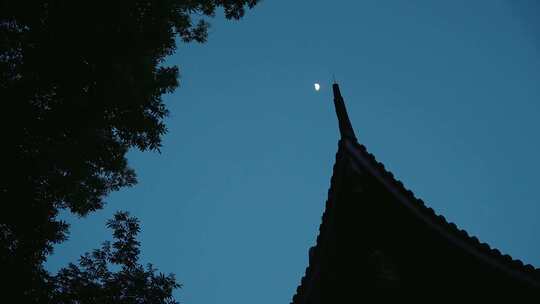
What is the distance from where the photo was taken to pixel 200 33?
10.7m

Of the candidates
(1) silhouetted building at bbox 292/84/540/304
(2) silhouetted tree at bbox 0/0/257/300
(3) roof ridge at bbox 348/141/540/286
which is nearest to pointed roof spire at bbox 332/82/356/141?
(1) silhouetted building at bbox 292/84/540/304

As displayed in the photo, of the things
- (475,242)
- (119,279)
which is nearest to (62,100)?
(119,279)

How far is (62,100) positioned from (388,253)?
624 centimetres

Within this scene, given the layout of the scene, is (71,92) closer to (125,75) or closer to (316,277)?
(125,75)

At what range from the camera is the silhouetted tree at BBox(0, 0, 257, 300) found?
17.0 ft

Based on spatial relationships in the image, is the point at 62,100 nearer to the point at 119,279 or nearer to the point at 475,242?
the point at 119,279

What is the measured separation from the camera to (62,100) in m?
6.03

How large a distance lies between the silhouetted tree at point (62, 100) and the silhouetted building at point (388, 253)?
166 inches

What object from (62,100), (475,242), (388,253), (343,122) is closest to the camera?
(475,242)

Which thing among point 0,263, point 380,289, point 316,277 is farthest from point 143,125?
point 380,289

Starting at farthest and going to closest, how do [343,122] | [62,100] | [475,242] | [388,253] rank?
[62,100] < [343,122] < [388,253] < [475,242]

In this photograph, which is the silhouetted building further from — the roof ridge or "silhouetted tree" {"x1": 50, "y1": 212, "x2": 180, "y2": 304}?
"silhouetted tree" {"x1": 50, "y1": 212, "x2": 180, "y2": 304}

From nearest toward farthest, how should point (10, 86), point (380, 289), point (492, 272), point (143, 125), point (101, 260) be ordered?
1. point (492, 272)
2. point (380, 289)
3. point (10, 86)
4. point (143, 125)
5. point (101, 260)

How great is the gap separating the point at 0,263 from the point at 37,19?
4336 mm
